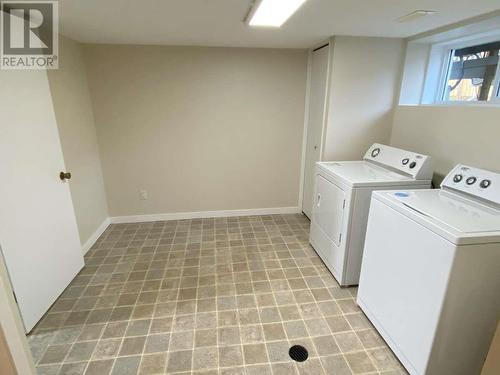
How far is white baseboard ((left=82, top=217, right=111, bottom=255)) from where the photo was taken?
2.91m

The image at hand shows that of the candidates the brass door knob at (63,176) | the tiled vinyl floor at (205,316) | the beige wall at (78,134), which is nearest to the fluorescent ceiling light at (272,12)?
the beige wall at (78,134)

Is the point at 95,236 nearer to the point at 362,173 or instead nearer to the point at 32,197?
the point at 32,197

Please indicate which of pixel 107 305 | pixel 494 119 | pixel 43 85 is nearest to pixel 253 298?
pixel 107 305

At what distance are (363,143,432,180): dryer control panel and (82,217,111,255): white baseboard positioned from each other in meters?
3.13

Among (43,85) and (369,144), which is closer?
(43,85)

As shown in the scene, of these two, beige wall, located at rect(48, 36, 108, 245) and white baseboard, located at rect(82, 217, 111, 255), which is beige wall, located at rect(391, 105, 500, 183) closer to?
beige wall, located at rect(48, 36, 108, 245)

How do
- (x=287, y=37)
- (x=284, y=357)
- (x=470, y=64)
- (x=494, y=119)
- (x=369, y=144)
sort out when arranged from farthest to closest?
(x=369, y=144)
(x=287, y=37)
(x=470, y=64)
(x=494, y=119)
(x=284, y=357)

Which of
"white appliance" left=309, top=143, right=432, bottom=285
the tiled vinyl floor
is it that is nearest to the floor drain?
the tiled vinyl floor

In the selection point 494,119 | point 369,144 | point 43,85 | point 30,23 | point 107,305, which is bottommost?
point 107,305

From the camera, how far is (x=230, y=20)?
210 centimetres

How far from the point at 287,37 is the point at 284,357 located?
2.71 m

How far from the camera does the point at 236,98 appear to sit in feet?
11.0

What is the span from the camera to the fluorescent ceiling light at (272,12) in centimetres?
172

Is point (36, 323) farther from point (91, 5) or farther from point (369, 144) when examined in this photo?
point (369, 144)
